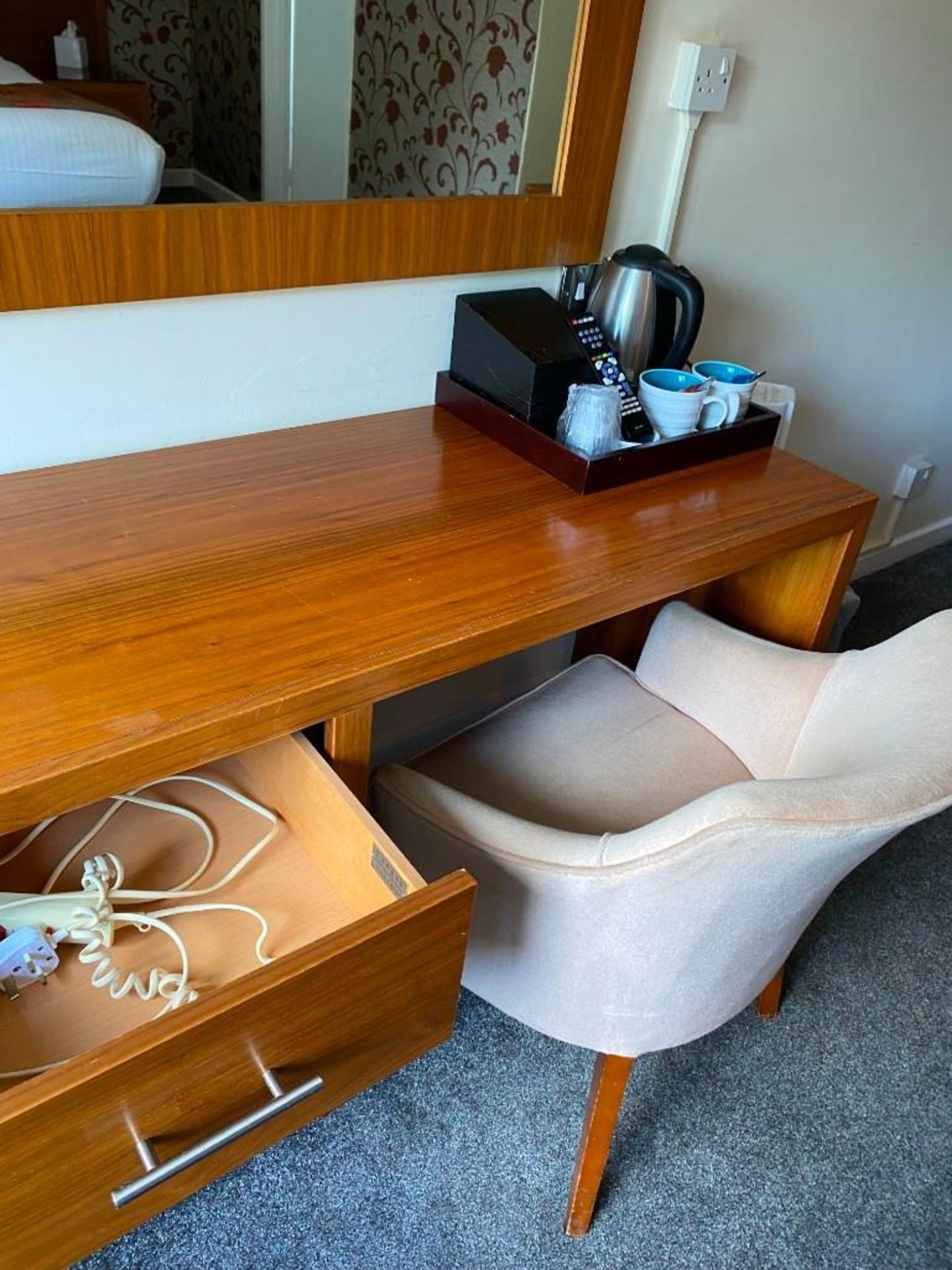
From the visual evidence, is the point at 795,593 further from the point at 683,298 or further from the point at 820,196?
the point at 820,196

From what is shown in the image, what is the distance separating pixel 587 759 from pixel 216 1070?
644mm

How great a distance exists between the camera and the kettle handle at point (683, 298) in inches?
50.8

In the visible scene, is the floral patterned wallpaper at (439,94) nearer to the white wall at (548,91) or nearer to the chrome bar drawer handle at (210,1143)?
the white wall at (548,91)

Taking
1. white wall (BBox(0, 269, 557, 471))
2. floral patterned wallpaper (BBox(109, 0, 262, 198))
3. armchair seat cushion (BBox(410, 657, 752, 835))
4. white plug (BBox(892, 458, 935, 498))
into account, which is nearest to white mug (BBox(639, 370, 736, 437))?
white wall (BBox(0, 269, 557, 471))

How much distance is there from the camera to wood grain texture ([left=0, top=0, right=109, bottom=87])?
0.92 metres

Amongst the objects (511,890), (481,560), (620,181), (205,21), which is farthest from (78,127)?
(511,890)

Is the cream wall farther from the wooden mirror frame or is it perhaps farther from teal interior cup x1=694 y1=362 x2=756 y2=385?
teal interior cup x1=694 y1=362 x2=756 y2=385

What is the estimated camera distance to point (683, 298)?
1.30 meters

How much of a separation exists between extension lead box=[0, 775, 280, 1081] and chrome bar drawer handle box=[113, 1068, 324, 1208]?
0.37 feet

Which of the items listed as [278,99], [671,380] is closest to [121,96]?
[278,99]

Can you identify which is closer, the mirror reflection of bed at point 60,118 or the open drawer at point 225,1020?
the open drawer at point 225,1020

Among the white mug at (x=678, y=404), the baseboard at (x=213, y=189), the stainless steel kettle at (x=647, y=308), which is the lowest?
the white mug at (x=678, y=404)

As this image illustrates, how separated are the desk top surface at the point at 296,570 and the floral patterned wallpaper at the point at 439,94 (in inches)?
12.0

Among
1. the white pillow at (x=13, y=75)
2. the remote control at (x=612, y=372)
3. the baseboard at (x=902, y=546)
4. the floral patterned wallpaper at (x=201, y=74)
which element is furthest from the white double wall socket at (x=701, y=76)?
the baseboard at (x=902, y=546)
